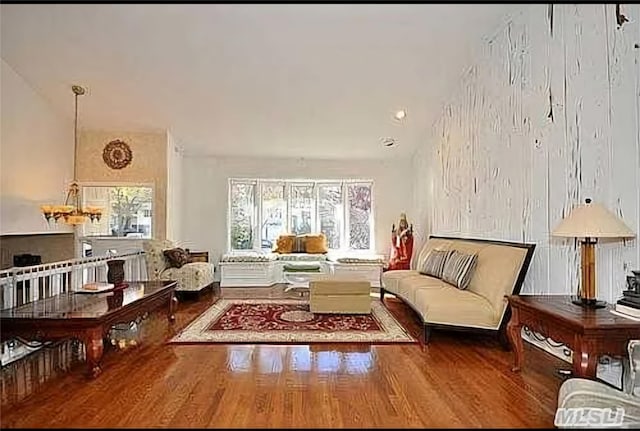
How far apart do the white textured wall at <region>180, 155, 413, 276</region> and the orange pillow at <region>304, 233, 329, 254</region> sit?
1.00 metres

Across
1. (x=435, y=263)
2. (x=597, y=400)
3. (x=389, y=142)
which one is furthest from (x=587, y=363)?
(x=389, y=142)

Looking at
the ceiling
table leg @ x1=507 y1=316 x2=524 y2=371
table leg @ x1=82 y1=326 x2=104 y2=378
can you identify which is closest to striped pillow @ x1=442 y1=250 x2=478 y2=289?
table leg @ x1=507 y1=316 x2=524 y2=371

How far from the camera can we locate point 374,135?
8539 mm

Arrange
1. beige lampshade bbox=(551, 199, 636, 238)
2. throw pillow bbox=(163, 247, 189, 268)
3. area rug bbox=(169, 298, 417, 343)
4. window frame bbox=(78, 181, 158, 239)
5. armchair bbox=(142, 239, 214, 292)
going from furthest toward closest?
window frame bbox=(78, 181, 158, 239) → throw pillow bbox=(163, 247, 189, 268) → armchair bbox=(142, 239, 214, 292) → area rug bbox=(169, 298, 417, 343) → beige lampshade bbox=(551, 199, 636, 238)

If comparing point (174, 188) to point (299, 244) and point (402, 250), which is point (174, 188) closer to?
point (299, 244)

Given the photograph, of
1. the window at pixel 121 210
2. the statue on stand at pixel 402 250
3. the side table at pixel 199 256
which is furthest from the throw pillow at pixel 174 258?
the statue on stand at pixel 402 250

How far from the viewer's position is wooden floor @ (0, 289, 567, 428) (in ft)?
9.58

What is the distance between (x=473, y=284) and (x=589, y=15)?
2719mm

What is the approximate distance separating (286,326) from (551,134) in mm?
3205

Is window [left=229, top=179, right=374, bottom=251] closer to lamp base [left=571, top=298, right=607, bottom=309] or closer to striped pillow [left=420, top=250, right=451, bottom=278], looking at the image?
striped pillow [left=420, top=250, right=451, bottom=278]

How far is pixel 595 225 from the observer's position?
3.38 m

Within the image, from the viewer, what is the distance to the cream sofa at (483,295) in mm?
4609

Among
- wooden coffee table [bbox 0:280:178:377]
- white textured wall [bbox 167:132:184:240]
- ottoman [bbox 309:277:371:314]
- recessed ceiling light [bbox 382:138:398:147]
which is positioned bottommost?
ottoman [bbox 309:277:371:314]

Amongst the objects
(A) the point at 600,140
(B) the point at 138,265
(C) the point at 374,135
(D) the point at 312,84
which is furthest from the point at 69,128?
(A) the point at 600,140
